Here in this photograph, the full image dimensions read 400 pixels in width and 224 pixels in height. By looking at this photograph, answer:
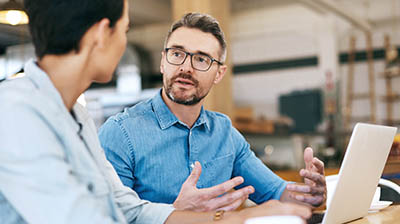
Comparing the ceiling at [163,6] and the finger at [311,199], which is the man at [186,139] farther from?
the ceiling at [163,6]

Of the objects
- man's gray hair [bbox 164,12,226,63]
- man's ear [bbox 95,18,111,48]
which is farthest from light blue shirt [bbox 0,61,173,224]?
man's gray hair [bbox 164,12,226,63]

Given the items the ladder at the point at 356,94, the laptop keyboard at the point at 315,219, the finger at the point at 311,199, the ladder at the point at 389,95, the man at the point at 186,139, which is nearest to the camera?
the laptop keyboard at the point at 315,219

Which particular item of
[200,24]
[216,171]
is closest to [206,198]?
[216,171]

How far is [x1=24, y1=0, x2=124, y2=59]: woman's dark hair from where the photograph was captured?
3.20 feet

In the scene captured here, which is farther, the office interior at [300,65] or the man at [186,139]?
the office interior at [300,65]

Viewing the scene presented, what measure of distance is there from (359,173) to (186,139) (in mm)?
717

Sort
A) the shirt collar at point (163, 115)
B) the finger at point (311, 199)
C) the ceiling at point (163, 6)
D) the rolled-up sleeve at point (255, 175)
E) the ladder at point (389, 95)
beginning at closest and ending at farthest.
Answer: the finger at point (311, 199) < the shirt collar at point (163, 115) < the rolled-up sleeve at point (255, 175) < the ceiling at point (163, 6) < the ladder at point (389, 95)

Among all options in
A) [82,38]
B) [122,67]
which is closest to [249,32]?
[122,67]

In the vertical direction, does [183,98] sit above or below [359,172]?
above

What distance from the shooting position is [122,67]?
10391 millimetres

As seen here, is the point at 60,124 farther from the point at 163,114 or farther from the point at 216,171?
the point at 216,171

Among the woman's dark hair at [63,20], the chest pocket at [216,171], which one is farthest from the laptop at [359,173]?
the woman's dark hair at [63,20]

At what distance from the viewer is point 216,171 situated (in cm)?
195

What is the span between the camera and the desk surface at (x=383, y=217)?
1.61 m
